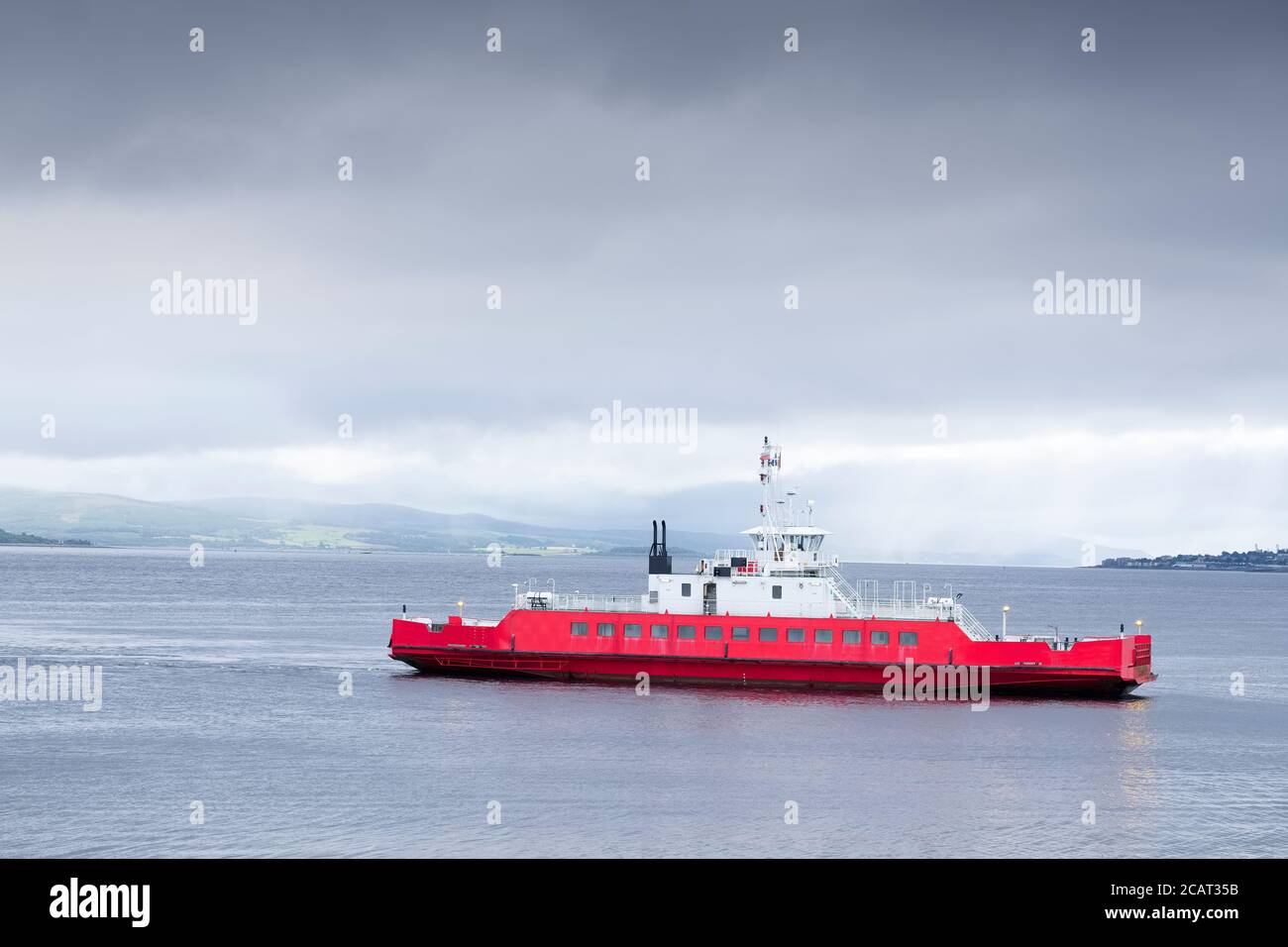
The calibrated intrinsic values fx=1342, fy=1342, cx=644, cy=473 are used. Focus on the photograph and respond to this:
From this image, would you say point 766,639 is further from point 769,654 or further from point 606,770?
point 606,770

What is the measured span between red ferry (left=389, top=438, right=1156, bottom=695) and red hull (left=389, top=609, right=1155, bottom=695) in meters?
0.05

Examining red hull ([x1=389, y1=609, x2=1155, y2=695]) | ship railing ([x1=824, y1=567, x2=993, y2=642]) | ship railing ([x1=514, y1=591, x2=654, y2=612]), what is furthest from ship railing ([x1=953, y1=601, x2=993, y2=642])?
ship railing ([x1=514, y1=591, x2=654, y2=612])

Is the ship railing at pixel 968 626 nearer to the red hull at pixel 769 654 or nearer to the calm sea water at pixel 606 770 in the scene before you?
the red hull at pixel 769 654

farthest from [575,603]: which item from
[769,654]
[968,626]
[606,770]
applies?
[606,770]

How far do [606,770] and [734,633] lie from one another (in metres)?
18.0

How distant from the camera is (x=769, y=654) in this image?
190 feet

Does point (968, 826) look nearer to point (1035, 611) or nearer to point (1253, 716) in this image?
point (1253, 716)

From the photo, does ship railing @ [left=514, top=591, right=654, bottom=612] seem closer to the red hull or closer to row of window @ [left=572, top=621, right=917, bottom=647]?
the red hull

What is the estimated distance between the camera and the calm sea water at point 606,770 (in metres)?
33.5

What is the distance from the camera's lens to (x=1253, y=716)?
57.6 metres

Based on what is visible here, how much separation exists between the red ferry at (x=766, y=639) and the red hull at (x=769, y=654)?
0.05 meters
